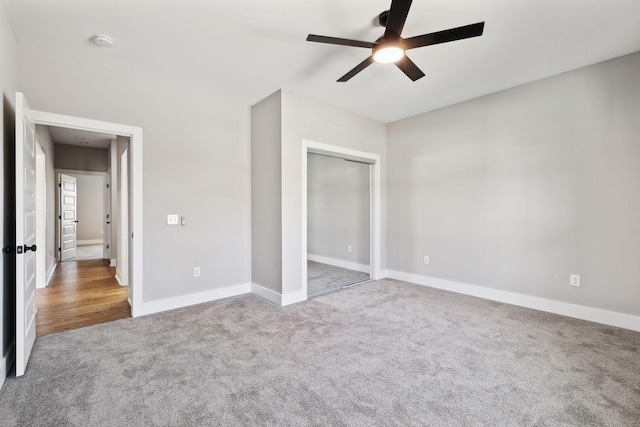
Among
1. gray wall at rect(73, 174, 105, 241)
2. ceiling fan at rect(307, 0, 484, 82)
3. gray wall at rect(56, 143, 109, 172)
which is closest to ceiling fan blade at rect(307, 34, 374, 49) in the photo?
ceiling fan at rect(307, 0, 484, 82)

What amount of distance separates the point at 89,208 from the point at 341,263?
8.90m

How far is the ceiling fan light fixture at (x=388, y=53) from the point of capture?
2100 mm

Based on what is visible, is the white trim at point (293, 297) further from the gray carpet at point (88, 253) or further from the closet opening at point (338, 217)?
the gray carpet at point (88, 253)

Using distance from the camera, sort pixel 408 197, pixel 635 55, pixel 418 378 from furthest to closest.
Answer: pixel 408 197 < pixel 635 55 < pixel 418 378

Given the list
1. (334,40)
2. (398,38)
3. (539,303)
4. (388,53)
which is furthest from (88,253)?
(539,303)

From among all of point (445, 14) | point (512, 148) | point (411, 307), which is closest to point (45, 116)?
point (445, 14)

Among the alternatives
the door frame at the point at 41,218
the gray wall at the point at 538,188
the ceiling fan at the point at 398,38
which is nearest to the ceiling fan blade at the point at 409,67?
the ceiling fan at the point at 398,38

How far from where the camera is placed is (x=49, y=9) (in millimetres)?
2191

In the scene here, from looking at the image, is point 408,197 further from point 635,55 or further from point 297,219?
point 635,55

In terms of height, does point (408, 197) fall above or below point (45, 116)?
below

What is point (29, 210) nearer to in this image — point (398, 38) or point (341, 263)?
point (398, 38)

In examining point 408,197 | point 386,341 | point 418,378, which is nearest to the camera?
point 418,378

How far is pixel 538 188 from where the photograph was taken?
344cm

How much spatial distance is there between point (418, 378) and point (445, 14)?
273cm
